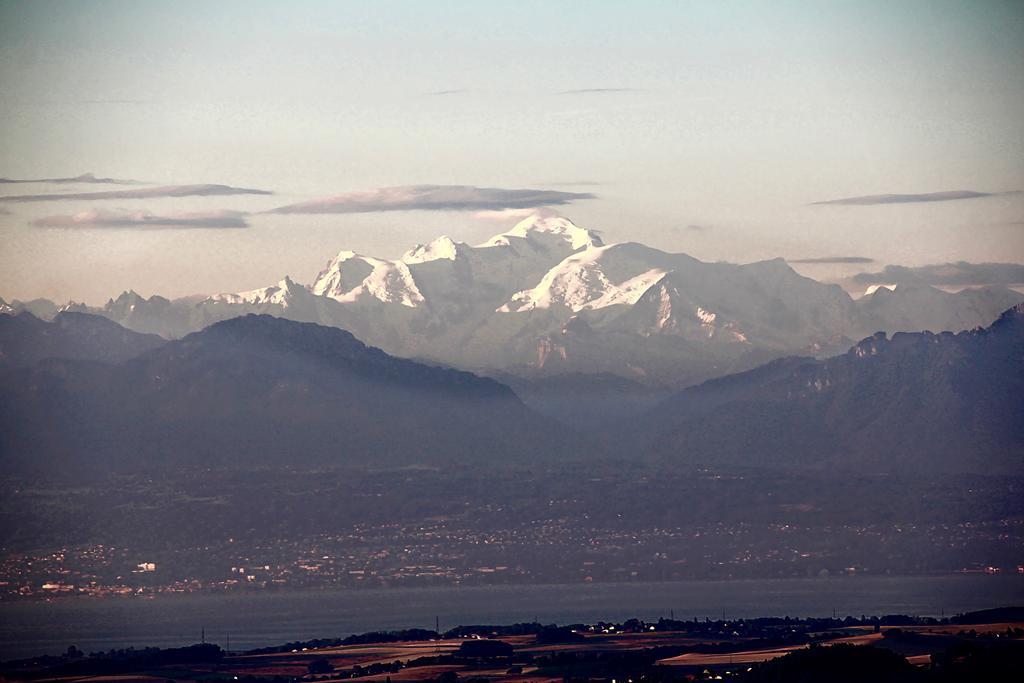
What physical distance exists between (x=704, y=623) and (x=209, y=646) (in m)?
42.6

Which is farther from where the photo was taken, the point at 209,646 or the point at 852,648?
the point at 209,646

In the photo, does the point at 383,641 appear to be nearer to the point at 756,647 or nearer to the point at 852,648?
the point at 756,647

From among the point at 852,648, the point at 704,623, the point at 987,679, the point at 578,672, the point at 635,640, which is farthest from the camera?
the point at 704,623

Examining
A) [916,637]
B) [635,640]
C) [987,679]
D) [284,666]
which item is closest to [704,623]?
[635,640]

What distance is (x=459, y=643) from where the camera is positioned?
177000 millimetres

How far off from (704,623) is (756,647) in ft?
89.3

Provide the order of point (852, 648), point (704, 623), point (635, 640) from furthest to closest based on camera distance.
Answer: point (704, 623) < point (635, 640) < point (852, 648)

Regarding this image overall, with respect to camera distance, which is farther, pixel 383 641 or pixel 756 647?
pixel 383 641

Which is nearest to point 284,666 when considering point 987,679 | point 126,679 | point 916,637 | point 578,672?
point 126,679

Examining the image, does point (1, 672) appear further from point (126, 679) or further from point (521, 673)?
point (521, 673)

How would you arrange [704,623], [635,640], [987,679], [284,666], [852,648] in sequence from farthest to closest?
[704,623] → [635,640] → [284,666] → [852,648] → [987,679]

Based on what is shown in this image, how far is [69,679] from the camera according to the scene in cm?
15288

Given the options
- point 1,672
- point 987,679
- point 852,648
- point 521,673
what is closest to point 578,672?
point 521,673

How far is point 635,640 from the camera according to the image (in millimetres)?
175125
